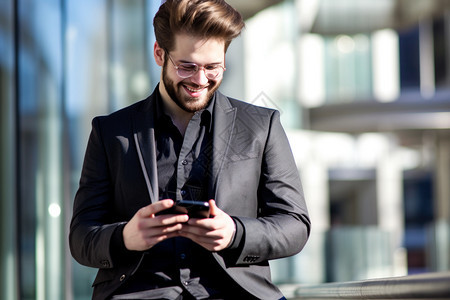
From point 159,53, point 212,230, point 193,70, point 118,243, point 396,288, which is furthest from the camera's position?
point 159,53

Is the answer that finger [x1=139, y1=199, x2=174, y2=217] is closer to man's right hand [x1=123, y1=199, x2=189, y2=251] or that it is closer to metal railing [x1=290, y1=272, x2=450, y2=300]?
man's right hand [x1=123, y1=199, x2=189, y2=251]

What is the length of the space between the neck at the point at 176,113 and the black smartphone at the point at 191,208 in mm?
469

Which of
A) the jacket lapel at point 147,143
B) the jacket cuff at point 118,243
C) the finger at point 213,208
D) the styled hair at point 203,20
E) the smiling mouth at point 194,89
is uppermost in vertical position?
the styled hair at point 203,20

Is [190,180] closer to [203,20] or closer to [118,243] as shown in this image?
[118,243]

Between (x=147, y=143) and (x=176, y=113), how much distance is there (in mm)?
174

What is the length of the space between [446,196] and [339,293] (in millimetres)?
22304

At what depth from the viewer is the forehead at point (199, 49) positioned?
2182 mm

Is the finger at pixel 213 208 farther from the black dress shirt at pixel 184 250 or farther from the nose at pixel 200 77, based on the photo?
the nose at pixel 200 77

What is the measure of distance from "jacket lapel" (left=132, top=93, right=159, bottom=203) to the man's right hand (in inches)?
6.8

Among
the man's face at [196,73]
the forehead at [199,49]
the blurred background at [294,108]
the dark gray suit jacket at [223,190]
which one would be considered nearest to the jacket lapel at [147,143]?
the dark gray suit jacket at [223,190]

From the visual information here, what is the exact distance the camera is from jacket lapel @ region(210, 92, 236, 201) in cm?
218

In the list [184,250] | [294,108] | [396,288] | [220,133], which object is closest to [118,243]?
[184,250]

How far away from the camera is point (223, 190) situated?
2158mm

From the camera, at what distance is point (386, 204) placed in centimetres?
2684
